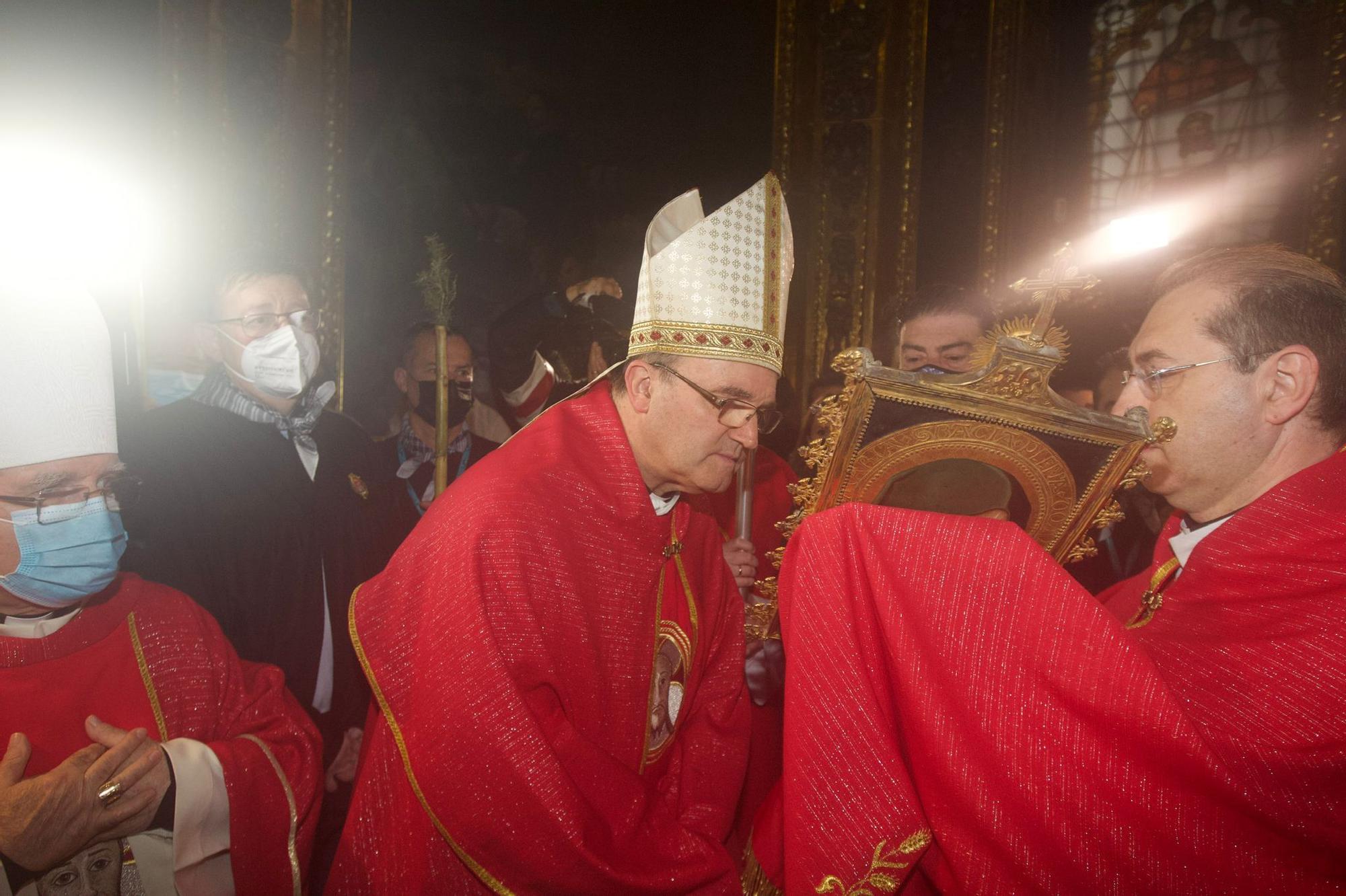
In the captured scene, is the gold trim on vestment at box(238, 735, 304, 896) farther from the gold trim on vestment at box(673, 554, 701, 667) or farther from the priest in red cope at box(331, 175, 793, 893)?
the gold trim on vestment at box(673, 554, 701, 667)

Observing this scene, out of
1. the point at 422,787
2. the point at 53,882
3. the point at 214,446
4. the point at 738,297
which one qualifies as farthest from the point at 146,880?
the point at 738,297

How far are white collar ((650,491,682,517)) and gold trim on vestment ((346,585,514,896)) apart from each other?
2.94 ft

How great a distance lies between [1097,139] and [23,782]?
859cm

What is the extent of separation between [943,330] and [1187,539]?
1874 millimetres

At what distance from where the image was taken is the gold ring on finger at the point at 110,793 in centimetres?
167

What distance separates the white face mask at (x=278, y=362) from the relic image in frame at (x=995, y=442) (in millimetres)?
2153

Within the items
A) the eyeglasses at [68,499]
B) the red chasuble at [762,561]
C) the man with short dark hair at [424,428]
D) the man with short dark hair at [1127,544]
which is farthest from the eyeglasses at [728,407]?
the man with short dark hair at [424,428]

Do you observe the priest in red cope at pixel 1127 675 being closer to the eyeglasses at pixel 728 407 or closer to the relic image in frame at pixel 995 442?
the relic image in frame at pixel 995 442

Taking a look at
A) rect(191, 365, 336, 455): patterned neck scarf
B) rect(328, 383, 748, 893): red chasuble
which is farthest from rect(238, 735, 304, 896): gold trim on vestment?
rect(191, 365, 336, 455): patterned neck scarf

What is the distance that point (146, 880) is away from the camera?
1.78m

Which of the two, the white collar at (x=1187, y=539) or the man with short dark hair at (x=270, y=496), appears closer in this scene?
the white collar at (x=1187, y=539)

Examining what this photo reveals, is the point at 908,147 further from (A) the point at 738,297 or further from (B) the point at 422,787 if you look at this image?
(B) the point at 422,787

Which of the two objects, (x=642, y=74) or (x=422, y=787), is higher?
(x=642, y=74)

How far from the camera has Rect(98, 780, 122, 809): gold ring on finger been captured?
5.47ft
